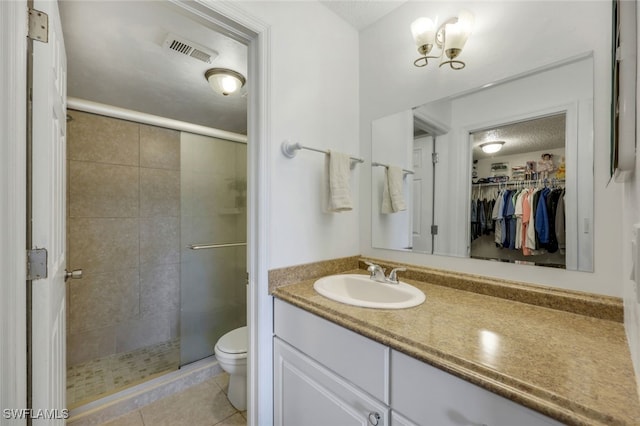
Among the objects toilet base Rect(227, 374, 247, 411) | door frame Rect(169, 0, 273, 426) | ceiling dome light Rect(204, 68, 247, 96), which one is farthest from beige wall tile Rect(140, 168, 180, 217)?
door frame Rect(169, 0, 273, 426)

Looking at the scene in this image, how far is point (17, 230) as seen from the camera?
2.39ft

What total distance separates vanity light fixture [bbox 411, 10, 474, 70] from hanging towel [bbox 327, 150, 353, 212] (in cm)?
58

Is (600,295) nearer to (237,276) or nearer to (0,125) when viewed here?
(0,125)

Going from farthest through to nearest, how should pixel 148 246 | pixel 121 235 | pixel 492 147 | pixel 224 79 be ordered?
pixel 148 246, pixel 121 235, pixel 224 79, pixel 492 147

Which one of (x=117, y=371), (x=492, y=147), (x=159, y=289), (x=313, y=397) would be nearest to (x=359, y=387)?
(x=313, y=397)

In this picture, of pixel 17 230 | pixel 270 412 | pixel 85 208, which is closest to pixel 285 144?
pixel 17 230

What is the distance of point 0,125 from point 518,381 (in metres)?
1.37

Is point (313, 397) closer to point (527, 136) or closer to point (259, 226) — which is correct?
point (259, 226)

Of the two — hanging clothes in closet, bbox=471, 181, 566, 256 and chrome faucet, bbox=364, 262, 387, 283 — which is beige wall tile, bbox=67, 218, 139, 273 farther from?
hanging clothes in closet, bbox=471, 181, 566, 256

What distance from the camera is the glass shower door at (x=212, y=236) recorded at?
247 centimetres

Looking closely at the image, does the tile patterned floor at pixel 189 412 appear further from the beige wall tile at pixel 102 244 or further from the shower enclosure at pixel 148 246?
the beige wall tile at pixel 102 244

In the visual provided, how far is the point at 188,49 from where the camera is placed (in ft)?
4.99

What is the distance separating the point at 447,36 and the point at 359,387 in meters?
1.45

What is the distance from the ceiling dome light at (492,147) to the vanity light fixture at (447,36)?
0.39 metres
